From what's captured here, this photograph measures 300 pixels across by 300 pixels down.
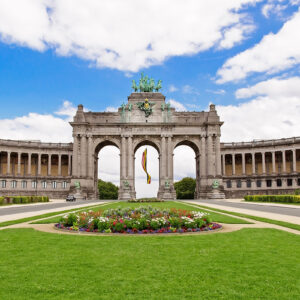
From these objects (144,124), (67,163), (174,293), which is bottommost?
(174,293)

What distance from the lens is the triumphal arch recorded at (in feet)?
292

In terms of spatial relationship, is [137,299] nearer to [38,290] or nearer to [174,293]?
[174,293]

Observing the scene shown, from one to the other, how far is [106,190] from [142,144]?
2126 inches

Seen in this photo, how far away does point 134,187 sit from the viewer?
8831 centimetres

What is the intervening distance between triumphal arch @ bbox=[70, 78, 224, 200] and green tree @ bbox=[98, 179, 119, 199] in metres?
48.1

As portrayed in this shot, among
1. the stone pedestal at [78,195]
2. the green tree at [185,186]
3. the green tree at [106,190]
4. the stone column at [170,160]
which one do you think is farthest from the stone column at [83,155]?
the green tree at [185,186]

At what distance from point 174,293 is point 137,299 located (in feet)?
3.22

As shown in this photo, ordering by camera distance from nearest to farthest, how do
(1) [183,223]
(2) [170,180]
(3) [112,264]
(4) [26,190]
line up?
1. (3) [112,264]
2. (1) [183,223]
3. (2) [170,180]
4. (4) [26,190]

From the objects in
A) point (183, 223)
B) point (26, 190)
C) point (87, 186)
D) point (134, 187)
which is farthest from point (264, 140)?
point (183, 223)

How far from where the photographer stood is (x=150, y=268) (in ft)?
33.8

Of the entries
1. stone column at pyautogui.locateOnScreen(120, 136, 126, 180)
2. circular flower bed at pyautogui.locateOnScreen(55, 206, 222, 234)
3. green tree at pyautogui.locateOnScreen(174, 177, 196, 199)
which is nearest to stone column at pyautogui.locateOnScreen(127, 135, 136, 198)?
stone column at pyautogui.locateOnScreen(120, 136, 126, 180)

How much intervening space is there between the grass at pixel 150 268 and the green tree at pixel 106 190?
4943 inches

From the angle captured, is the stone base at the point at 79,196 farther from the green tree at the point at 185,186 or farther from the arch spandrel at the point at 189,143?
the green tree at the point at 185,186

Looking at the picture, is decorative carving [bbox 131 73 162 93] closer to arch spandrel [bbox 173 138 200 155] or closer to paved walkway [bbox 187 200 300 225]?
arch spandrel [bbox 173 138 200 155]
